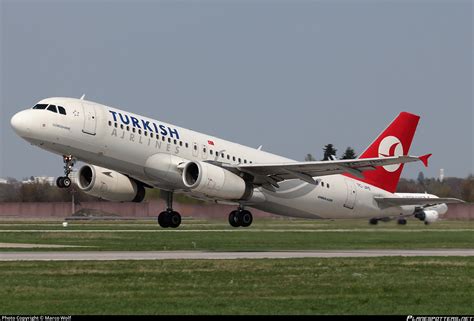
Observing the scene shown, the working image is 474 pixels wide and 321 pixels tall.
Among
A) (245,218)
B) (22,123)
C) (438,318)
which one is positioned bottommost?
(438,318)

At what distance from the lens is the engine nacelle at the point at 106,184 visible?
47.9m

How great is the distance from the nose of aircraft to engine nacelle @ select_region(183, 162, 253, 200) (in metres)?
7.02

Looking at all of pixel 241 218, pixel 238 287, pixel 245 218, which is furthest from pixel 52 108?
pixel 238 287

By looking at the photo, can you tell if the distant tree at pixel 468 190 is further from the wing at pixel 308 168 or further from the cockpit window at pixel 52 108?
the cockpit window at pixel 52 108

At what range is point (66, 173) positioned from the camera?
44.3m

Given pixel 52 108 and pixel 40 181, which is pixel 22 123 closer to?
pixel 52 108

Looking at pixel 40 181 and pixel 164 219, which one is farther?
pixel 40 181

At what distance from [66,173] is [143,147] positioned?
356 cm

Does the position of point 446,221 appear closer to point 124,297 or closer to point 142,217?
point 142,217

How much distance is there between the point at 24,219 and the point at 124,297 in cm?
8169

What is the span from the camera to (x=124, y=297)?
82.5 feet

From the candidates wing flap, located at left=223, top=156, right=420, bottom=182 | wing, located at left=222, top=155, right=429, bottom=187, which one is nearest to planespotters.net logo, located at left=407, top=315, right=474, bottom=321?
wing, located at left=222, top=155, right=429, bottom=187

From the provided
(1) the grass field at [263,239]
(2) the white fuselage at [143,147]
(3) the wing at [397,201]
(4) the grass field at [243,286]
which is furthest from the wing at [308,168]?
(3) the wing at [397,201]

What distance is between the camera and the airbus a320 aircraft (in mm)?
42562
